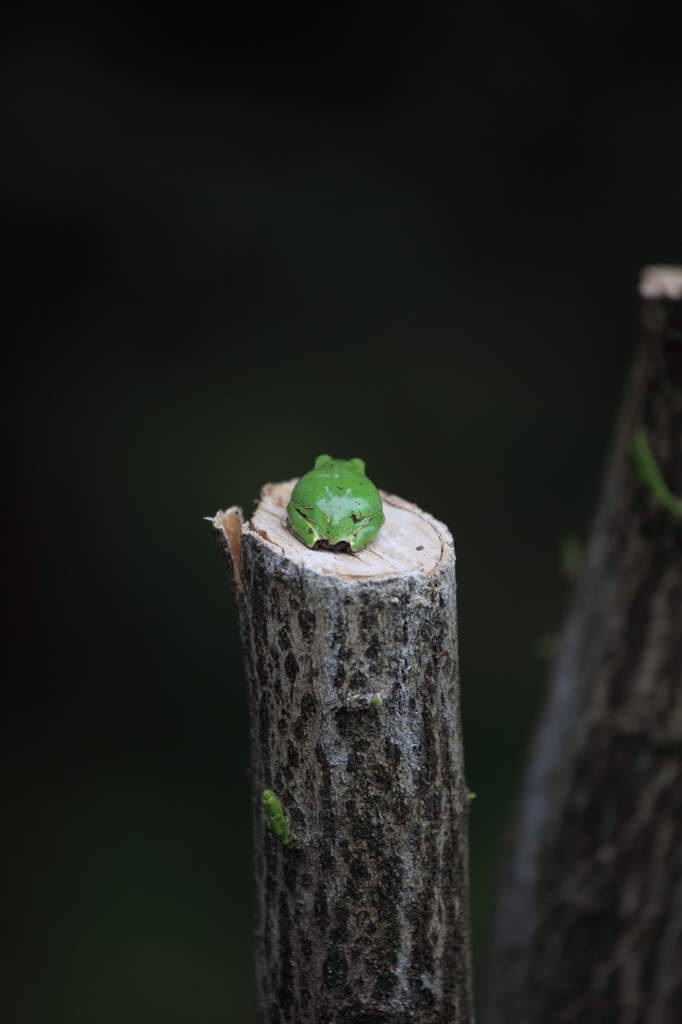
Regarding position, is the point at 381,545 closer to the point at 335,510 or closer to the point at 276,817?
the point at 335,510

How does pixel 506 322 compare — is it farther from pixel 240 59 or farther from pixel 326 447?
pixel 240 59

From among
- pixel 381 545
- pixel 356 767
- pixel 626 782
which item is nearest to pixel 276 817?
pixel 356 767

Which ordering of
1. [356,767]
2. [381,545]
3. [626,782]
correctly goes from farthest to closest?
[626,782]
[381,545]
[356,767]

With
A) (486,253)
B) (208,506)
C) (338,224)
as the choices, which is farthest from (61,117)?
(486,253)

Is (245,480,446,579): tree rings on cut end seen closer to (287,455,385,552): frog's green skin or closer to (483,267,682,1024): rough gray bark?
(287,455,385,552): frog's green skin

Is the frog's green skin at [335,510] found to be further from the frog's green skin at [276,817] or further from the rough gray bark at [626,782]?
the rough gray bark at [626,782]

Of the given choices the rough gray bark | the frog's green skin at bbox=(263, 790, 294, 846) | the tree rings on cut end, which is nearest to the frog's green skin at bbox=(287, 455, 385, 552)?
the tree rings on cut end

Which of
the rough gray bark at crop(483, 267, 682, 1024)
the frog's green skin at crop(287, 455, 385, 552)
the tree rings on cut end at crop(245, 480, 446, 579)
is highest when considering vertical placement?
the frog's green skin at crop(287, 455, 385, 552)
